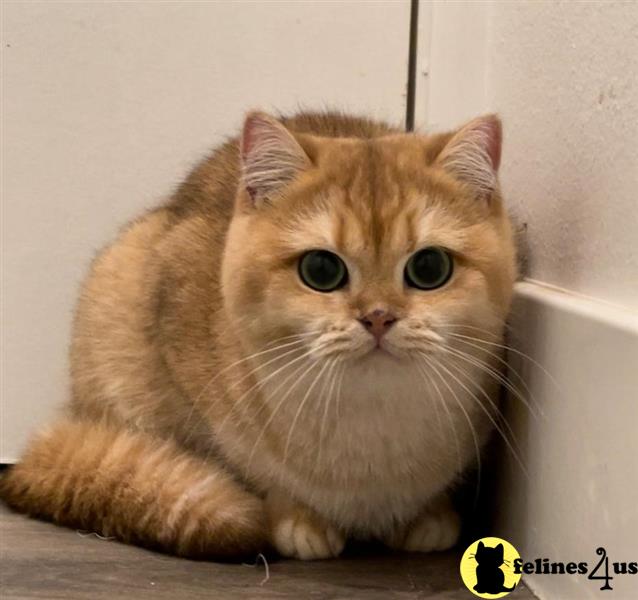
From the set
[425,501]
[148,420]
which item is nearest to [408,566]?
[425,501]

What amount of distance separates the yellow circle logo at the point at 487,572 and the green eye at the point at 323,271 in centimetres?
35

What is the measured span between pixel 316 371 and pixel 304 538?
0.85 feet

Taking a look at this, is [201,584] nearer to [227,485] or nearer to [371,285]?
[227,485]

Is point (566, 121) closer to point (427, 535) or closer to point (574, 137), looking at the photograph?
point (574, 137)

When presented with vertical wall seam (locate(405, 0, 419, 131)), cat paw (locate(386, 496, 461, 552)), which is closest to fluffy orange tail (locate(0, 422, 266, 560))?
cat paw (locate(386, 496, 461, 552))

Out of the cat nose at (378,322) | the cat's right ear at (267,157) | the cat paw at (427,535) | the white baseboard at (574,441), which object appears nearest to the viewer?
the white baseboard at (574,441)

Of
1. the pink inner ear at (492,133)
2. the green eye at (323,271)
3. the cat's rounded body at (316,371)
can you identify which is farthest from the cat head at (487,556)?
the pink inner ear at (492,133)

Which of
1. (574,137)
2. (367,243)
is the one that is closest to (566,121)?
(574,137)

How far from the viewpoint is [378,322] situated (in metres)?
0.97

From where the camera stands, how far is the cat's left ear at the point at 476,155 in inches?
42.2

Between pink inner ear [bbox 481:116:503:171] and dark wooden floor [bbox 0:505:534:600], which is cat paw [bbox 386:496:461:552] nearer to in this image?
dark wooden floor [bbox 0:505:534:600]

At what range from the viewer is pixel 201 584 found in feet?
3.47

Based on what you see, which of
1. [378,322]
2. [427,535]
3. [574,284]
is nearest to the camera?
[378,322]

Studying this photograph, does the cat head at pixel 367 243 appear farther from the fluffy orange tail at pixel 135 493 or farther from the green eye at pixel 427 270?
the fluffy orange tail at pixel 135 493
